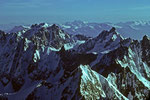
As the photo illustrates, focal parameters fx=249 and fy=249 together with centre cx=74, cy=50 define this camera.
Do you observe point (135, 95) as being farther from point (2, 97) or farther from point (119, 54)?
point (2, 97)

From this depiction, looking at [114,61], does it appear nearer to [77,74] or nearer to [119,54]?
[119,54]

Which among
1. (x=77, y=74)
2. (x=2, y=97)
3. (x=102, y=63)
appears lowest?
(x=2, y=97)

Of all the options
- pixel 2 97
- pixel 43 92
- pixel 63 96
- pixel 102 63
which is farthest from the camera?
pixel 102 63

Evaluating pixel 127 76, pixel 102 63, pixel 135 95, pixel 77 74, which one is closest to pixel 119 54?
pixel 102 63

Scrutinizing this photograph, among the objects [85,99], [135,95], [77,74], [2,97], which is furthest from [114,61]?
[2,97]

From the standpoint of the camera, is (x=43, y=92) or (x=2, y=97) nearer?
(x=43, y=92)

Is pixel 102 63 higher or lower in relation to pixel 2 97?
higher

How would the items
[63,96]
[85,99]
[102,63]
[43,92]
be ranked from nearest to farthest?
[85,99] → [63,96] → [43,92] → [102,63]

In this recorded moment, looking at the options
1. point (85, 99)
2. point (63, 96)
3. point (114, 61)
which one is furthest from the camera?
point (114, 61)

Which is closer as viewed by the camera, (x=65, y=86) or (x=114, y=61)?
(x=65, y=86)
